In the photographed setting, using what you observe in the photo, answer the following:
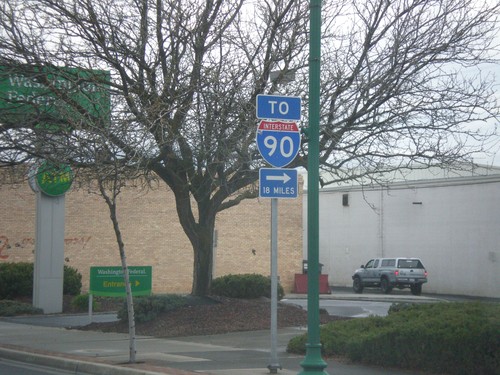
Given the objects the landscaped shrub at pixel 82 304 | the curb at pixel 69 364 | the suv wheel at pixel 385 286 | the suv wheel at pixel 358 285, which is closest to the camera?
the curb at pixel 69 364

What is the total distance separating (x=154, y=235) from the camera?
3806cm

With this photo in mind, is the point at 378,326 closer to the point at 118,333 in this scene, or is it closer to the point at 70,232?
the point at 118,333

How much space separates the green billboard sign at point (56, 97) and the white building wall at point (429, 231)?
2167 centimetres

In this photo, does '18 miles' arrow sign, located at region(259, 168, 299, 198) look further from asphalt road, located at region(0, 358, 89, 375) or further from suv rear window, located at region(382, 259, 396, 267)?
suv rear window, located at region(382, 259, 396, 267)

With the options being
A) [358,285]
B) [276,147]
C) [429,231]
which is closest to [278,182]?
[276,147]

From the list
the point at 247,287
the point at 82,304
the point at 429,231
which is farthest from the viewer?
the point at 429,231

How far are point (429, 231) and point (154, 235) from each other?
15.2 m

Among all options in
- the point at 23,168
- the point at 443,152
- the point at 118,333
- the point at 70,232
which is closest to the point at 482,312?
the point at 443,152

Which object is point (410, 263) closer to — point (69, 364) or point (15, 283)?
point (15, 283)

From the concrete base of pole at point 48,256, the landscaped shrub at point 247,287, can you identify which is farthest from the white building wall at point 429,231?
the concrete base of pole at point 48,256

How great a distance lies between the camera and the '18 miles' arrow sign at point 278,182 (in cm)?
1195

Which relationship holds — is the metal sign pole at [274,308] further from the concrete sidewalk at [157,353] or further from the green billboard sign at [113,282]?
the green billboard sign at [113,282]

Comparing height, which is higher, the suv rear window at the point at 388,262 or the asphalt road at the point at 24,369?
the suv rear window at the point at 388,262

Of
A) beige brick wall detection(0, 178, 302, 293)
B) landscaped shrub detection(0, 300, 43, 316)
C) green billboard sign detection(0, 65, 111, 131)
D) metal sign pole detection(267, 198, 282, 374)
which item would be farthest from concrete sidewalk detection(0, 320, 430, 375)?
beige brick wall detection(0, 178, 302, 293)
